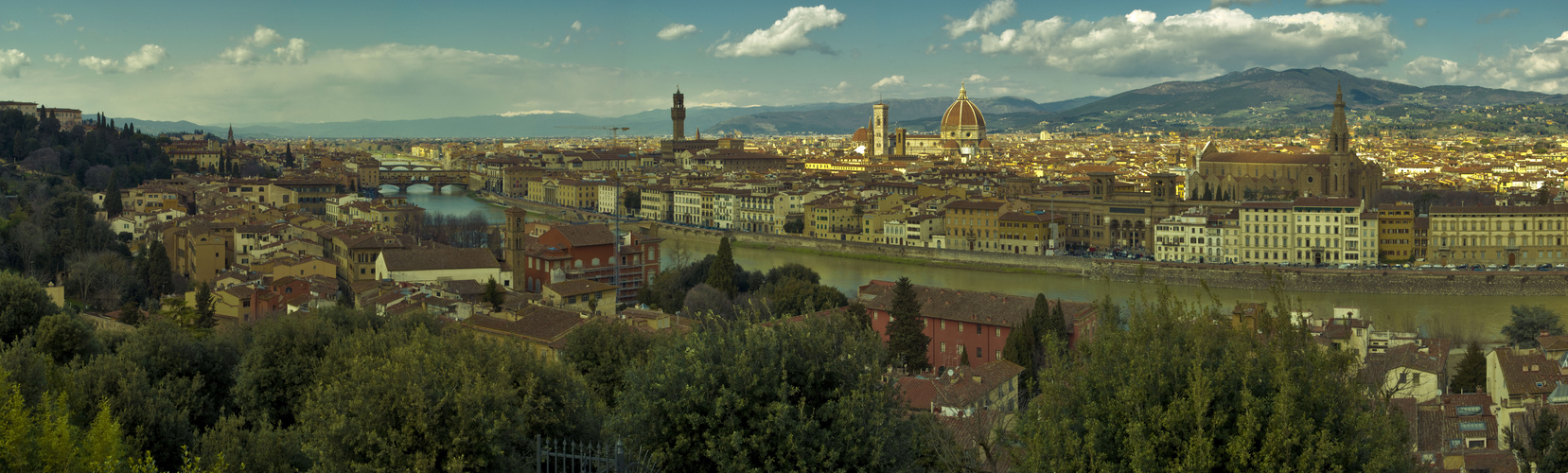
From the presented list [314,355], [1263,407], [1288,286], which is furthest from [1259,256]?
[1263,407]

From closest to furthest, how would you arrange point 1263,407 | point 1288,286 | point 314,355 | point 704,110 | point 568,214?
point 1263,407
point 314,355
point 1288,286
point 568,214
point 704,110

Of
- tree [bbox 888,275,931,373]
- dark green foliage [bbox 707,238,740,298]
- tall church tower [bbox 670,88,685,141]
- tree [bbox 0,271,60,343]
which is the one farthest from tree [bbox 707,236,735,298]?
tall church tower [bbox 670,88,685,141]

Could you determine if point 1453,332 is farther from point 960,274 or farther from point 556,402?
point 556,402

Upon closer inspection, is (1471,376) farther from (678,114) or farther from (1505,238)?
(678,114)

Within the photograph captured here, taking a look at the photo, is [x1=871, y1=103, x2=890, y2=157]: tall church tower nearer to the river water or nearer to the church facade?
the church facade

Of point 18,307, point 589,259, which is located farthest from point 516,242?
point 18,307

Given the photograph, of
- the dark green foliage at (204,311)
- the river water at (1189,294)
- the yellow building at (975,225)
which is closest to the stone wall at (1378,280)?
the river water at (1189,294)

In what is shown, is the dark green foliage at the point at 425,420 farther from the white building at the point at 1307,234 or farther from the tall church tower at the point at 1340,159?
the tall church tower at the point at 1340,159
